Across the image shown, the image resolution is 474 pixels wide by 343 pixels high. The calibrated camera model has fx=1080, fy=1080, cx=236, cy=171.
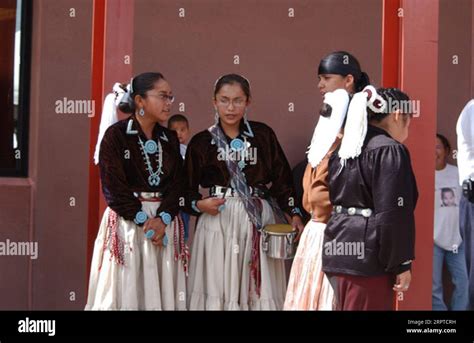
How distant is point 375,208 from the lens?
18.6ft

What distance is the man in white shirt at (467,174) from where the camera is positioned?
6.85m

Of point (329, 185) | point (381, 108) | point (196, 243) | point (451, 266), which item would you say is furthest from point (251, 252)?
point (451, 266)

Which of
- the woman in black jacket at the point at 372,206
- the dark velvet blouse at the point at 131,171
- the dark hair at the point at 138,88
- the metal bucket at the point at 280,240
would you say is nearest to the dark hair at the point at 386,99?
the woman in black jacket at the point at 372,206

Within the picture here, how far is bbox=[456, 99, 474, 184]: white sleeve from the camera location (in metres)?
6.86

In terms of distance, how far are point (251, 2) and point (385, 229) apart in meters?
3.06

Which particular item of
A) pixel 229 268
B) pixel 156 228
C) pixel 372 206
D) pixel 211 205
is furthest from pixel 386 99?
pixel 156 228

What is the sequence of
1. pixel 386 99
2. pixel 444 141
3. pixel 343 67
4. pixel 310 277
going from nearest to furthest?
pixel 386 99 → pixel 310 277 → pixel 343 67 → pixel 444 141

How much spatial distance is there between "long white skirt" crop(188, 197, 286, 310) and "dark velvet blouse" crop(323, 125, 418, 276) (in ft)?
2.91

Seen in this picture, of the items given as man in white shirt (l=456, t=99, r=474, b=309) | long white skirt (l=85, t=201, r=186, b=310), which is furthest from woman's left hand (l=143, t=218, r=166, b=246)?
man in white shirt (l=456, t=99, r=474, b=309)

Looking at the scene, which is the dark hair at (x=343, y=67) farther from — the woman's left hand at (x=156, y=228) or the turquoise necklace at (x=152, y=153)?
the woman's left hand at (x=156, y=228)

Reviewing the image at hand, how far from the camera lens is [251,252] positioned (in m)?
6.77

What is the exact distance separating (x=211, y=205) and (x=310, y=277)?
2.80 ft

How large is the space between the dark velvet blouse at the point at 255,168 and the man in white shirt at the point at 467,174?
1.10 meters

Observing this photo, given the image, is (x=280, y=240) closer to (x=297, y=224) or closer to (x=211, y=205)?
(x=297, y=224)
